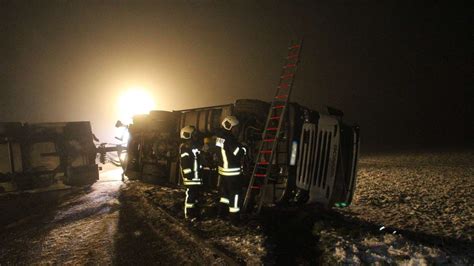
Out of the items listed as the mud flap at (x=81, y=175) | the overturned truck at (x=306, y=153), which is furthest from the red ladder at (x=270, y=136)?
the mud flap at (x=81, y=175)

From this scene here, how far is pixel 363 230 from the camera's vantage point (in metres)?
4.70

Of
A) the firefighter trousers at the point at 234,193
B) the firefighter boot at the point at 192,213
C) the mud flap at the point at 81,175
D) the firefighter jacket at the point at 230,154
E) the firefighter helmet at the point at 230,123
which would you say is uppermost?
the firefighter helmet at the point at 230,123

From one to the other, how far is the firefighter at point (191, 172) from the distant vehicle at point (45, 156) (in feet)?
19.4

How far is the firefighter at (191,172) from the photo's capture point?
5988 mm

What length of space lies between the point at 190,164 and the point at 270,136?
1583 millimetres

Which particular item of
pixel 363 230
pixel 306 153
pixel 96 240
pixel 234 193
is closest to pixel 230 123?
pixel 234 193

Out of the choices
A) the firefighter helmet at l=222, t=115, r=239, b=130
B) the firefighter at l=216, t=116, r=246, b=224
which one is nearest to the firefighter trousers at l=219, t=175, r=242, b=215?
the firefighter at l=216, t=116, r=246, b=224

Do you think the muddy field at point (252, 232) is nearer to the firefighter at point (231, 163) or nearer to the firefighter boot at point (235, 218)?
the firefighter boot at point (235, 218)

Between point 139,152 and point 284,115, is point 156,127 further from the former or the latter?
point 284,115

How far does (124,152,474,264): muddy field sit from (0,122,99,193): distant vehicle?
383 cm

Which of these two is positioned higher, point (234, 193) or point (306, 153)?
point (306, 153)

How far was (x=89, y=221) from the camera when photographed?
621 centimetres

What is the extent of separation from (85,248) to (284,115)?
3797 millimetres

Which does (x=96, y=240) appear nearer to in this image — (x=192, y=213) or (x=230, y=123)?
(x=192, y=213)
